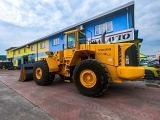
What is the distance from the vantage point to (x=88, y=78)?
6.42 m

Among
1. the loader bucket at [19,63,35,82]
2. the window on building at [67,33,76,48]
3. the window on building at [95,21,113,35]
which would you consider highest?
the window on building at [95,21,113,35]

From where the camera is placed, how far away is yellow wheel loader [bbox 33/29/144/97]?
19.5 ft

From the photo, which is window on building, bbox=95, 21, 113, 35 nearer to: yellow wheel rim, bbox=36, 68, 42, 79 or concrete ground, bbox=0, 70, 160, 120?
yellow wheel rim, bbox=36, 68, 42, 79

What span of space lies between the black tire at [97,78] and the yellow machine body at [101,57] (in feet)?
1.86

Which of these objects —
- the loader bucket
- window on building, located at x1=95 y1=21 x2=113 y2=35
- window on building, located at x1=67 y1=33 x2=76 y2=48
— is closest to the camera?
window on building, located at x1=67 y1=33 x2=76 y2=48

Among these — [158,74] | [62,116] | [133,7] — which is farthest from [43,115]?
[133,7]

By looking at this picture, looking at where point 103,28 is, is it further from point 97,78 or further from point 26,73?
point 97,78

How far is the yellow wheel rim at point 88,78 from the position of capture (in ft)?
20.3

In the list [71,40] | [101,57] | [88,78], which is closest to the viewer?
[88,78]

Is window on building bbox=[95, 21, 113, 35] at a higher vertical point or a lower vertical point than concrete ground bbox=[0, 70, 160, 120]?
higher

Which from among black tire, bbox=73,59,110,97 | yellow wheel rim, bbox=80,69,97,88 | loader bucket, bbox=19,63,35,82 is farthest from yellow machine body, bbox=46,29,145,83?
loader bucket, bbox=19,63,35,82

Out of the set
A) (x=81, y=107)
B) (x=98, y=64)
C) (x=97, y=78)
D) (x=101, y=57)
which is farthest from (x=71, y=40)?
(x=81, y=107)

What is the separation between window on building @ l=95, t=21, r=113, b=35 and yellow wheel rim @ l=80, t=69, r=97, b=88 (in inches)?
356

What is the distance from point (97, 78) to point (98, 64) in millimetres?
507
